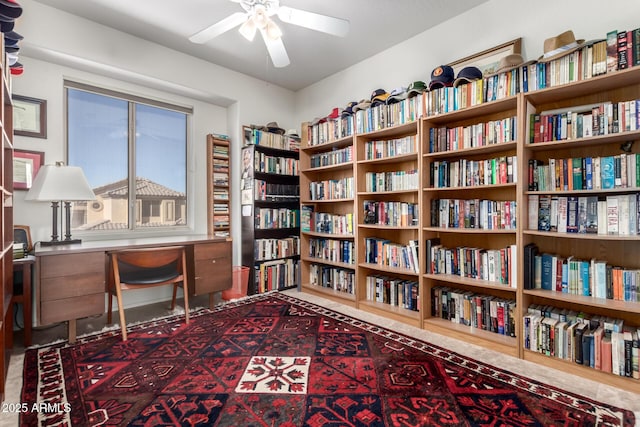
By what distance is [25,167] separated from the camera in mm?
2646

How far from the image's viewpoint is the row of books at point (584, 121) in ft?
5.92

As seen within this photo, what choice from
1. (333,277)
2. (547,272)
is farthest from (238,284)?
(547,272)

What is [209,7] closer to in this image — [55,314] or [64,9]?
A: [64,9]

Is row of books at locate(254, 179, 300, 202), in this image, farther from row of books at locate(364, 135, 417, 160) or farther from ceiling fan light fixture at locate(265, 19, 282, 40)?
ceiling fan light fixture at locate(265, 19, 282, 40)

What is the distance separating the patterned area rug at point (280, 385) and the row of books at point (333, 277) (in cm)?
89

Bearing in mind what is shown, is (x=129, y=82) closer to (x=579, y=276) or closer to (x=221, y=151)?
(x=221, y=151)

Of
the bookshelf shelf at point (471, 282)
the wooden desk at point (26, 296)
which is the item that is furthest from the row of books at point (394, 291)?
the wooden desk at point (26, 296)

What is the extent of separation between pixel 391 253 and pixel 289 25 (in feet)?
7.67

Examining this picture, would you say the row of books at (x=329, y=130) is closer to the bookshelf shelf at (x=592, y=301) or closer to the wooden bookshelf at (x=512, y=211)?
the wooden bookshelf at (x=512, y=211)

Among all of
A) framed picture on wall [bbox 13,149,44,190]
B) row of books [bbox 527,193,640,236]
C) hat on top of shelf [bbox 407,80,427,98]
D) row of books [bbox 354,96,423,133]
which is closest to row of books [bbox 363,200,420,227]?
row of books [bbox 354,96,423,133]

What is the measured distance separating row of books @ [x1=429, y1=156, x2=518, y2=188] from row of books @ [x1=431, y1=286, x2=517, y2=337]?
885 millimetres

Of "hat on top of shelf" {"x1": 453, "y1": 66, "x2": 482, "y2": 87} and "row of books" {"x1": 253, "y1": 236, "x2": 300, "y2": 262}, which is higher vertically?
"hat on top of shelf" {"x1": 453, "y1": 66, "x2": 482, "y2": 87}

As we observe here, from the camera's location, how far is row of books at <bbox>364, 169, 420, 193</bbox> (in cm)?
287

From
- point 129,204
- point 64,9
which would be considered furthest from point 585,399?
point 64,9
